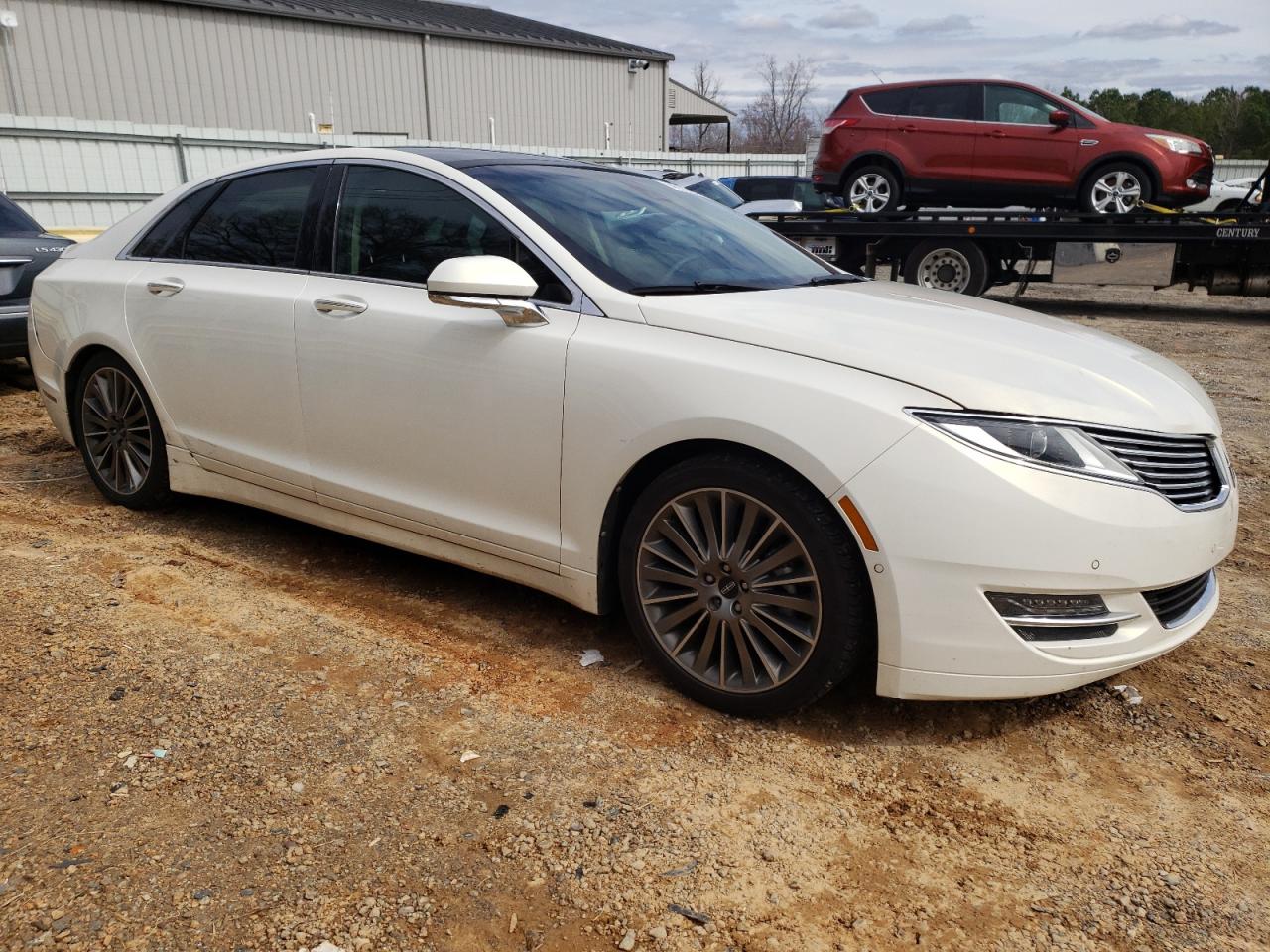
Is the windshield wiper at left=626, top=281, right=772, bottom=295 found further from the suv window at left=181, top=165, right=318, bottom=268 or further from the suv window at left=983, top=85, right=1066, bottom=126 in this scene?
the suv window at left=983, top=85, right=1066, bottom=126

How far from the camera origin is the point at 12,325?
23.1 ft

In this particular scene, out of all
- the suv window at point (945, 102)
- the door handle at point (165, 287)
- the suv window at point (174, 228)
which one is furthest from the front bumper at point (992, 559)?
the suv window at point (945, 102)

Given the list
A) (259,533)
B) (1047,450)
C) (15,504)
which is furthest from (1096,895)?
(15,504)

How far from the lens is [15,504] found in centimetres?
490

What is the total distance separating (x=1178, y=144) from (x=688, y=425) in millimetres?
11741

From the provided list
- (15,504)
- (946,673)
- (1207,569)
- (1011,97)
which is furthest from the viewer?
(1011,97)

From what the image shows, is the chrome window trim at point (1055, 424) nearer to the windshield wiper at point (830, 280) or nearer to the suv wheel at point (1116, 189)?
the windshield wiper at point (830, 280)

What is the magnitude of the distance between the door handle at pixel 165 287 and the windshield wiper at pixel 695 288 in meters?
2.15

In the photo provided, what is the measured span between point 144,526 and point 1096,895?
158 inches

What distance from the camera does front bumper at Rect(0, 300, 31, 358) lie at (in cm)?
704

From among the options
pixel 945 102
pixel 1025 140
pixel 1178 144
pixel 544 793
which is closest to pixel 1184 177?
pixel 1178 144

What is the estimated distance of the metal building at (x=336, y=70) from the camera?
905 inches

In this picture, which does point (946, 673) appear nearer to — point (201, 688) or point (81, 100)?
point (201, 688)

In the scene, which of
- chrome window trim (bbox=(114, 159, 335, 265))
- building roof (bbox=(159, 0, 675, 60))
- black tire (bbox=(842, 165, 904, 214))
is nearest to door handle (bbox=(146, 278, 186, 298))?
chrome window trim (bbox=(114, 159, 335, 265))
